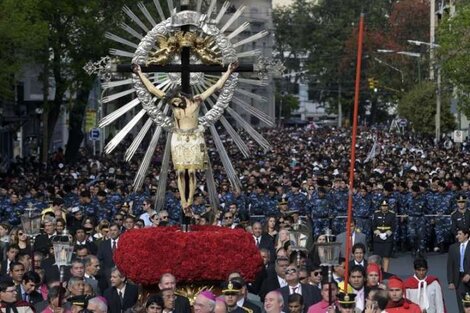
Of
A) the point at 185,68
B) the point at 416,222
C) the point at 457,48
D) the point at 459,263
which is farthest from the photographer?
the point at 457,48

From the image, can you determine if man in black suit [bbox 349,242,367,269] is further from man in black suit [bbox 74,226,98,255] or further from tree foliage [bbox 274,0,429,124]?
tree foliage [bbox 274,0,429,124]

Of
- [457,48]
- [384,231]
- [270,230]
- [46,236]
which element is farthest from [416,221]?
[457,48]

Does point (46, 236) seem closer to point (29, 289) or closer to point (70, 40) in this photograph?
point (29, 289)

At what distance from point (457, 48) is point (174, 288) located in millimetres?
38500

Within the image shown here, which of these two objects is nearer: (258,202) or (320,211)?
(320,211)

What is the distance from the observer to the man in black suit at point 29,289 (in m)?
20.2

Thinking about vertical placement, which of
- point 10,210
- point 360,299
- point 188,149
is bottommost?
point 10,210

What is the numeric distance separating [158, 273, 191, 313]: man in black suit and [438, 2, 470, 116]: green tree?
1489 inches

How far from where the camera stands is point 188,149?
19.7m

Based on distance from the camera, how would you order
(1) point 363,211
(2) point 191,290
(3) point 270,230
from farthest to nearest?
(1) point 363,211 → (3) point 270,230 → (2) point 191,290

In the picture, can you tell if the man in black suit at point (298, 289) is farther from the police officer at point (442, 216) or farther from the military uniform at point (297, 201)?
the police officer at point (442, 216)

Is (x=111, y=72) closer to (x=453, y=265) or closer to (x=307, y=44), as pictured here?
(x=453, y=265)

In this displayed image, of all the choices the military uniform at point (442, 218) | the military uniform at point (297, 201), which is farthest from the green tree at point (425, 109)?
the military uniform at point (297, 201)

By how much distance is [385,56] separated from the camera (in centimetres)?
10500
